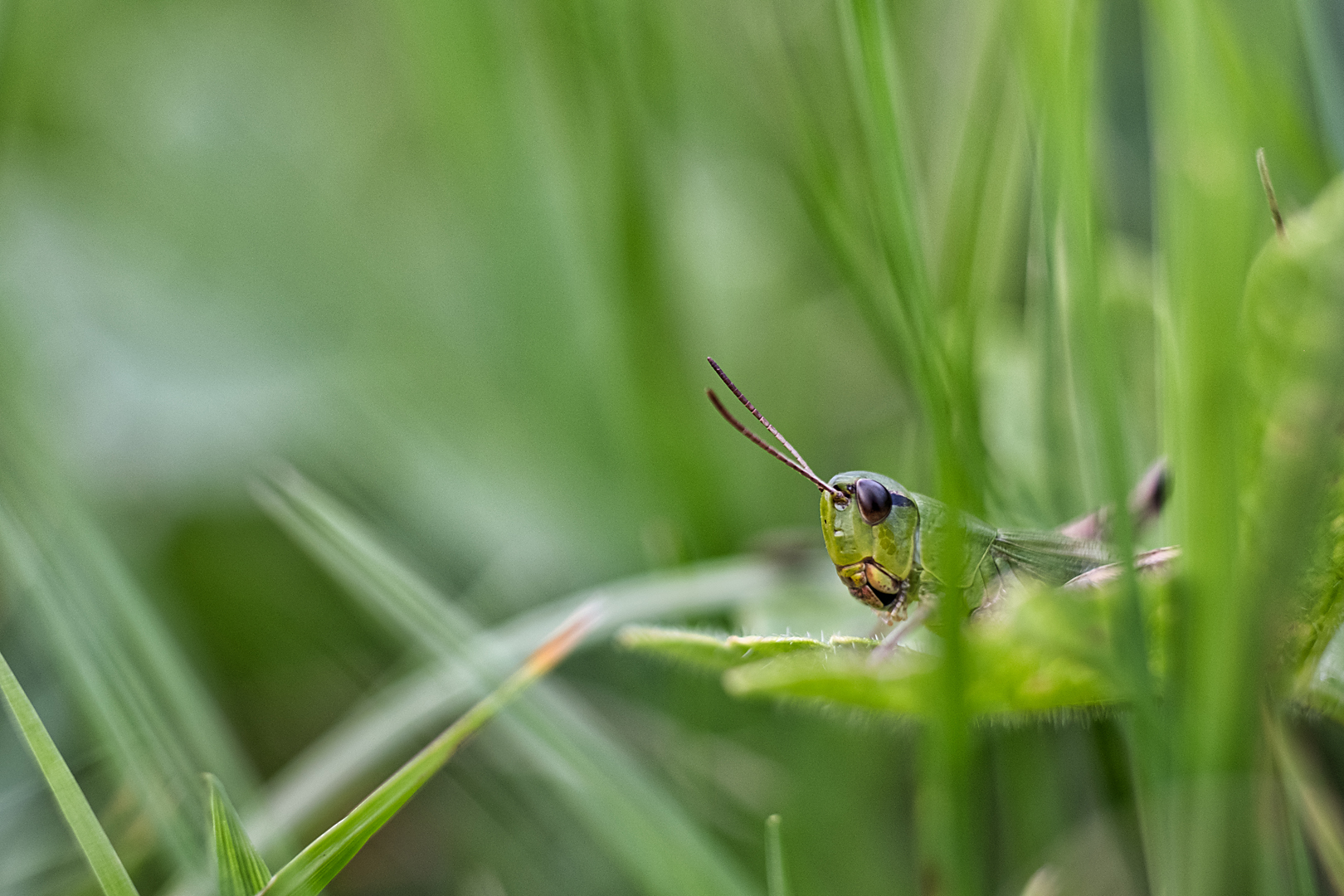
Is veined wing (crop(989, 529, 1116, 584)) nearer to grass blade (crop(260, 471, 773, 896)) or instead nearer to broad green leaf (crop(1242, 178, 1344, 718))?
broad green leaf (crop(1242, 178, 1344, 718))

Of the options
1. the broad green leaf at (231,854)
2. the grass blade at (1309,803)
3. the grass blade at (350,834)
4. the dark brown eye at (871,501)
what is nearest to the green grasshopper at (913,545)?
the dark brown eye at (871,501)

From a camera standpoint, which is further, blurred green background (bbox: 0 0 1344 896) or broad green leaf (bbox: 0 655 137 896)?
blurred green background (bbox: 0 0 1344 896)

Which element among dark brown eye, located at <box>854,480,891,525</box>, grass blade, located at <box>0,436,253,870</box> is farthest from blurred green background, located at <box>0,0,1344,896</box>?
dark brown eye, located at <box>854,480,891,525</box>

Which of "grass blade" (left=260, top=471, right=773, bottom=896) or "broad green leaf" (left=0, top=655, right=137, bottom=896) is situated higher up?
"grass blade" (left=260, top=471, right=773, bottom=896)

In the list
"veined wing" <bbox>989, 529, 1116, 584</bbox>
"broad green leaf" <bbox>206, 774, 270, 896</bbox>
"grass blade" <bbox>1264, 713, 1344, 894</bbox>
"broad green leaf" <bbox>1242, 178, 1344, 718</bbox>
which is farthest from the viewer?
"veined wing" <bbox>989, 529, 1116, 584</bbox>

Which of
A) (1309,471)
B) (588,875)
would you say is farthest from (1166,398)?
(588,875)

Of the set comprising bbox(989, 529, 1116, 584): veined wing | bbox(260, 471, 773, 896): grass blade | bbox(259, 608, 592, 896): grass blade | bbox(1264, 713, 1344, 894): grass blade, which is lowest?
bbox(259, 608, 592, 896): grass blade

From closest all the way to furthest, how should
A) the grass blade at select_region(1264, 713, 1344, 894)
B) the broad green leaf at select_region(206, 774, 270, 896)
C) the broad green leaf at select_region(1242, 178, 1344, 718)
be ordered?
1. the broad green leaf at select_region(1242, 178, 1344, 718)
2. the broad green leaf at select_region(206, 774, 270, 896)
3. the grass blade at select_region(1264, 713, 1344, 894)

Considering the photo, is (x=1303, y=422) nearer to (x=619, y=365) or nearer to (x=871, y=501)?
(x=871, y=501)
